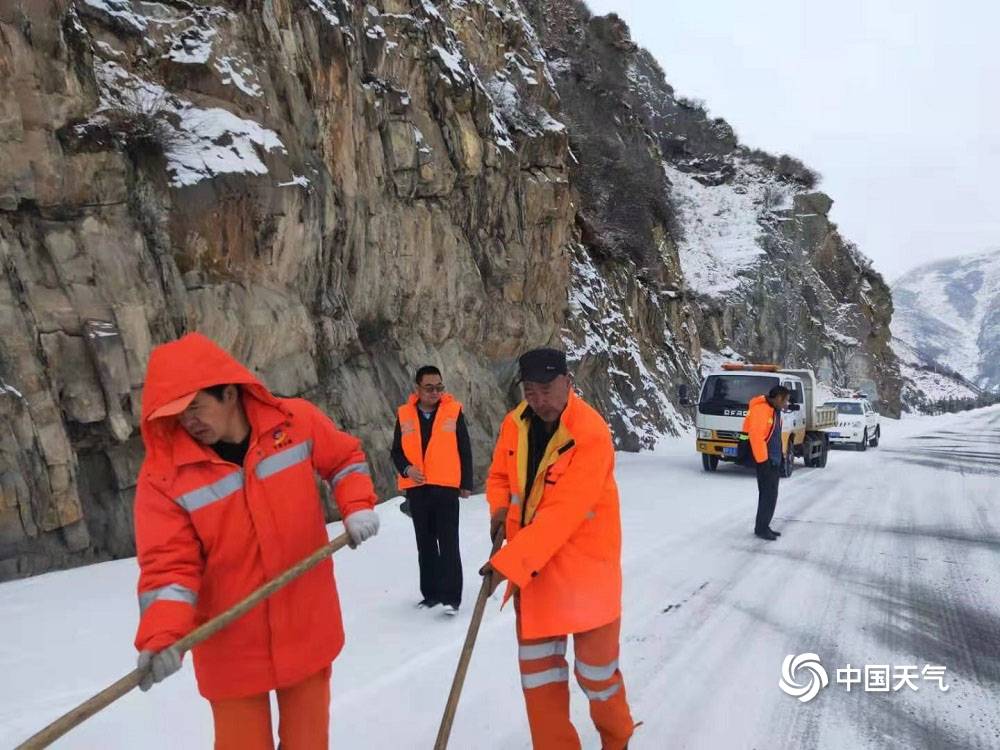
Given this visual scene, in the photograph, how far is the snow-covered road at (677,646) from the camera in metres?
3.43

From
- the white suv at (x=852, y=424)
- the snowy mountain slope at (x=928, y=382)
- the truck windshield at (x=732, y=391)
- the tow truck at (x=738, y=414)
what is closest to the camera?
the tow truck at (x=738, y=414)

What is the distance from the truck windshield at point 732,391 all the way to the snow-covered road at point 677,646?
598cm

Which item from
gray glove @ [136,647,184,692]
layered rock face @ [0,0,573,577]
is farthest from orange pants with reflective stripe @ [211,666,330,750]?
layered rock face @ [0,0,573,577]

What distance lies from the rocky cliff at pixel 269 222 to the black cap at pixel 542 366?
4694 millimetres

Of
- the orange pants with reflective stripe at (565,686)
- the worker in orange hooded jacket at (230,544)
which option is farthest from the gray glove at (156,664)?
the orange pants with reflective stripe at (565,686)

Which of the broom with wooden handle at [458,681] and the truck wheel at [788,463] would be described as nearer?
the broom with wooden handle at [458,681]

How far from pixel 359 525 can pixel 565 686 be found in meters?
1.21

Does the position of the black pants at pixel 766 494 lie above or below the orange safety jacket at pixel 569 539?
below

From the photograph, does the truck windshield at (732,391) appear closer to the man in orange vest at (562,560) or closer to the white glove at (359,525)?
the man in orange vest at (562,560)

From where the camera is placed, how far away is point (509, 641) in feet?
14.9

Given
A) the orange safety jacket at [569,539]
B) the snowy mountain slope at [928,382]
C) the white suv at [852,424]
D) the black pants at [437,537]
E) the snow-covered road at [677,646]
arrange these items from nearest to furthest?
the orange safety jacket at [569,539] → the snow-covered road at [677,646] → the black pants at [437,537] → the white suv at [852,424] → the snowy mountain slope at [928,382]


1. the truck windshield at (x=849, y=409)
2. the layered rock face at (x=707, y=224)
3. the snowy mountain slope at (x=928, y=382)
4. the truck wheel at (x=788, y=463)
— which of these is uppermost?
the layered rock face at (x=707, y=224)

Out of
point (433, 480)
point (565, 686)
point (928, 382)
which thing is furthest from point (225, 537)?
point (928, 382)

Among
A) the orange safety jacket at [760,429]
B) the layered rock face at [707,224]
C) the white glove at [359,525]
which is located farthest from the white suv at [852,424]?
the white glove at [359,525]
